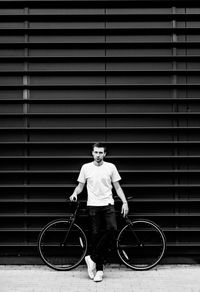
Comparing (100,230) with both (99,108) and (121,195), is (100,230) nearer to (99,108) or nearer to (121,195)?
(121,195)

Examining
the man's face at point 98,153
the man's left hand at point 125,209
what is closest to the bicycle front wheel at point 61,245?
the man's left hand at point 125,209

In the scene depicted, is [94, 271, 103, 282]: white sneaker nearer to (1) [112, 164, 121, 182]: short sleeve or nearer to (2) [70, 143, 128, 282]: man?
(2) [70, 143, 128, 282]: man

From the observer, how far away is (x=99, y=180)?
745cm

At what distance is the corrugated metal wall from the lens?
8.14 meters

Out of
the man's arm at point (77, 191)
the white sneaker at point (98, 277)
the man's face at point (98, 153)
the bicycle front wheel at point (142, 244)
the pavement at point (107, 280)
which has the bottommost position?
the pavement at point (107, 280)

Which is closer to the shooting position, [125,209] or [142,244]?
[125,209]

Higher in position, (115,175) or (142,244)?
(115,175)

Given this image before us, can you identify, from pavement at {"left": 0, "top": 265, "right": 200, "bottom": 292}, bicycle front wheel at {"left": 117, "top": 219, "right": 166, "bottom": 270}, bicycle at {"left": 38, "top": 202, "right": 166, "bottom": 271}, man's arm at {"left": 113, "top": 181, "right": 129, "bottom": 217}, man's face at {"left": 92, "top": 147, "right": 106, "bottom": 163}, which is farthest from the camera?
bicycle front wheel at {"left": 117, "top": 219, "right": 166, "bottom": 270}

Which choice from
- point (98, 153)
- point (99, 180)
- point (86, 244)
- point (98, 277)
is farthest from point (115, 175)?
point (98, 277)

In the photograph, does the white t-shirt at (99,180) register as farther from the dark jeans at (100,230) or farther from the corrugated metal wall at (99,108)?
the corrugated metal wall at (99,108)

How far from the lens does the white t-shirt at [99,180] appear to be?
24.3ft

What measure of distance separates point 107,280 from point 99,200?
1213mm

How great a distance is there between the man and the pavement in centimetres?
30

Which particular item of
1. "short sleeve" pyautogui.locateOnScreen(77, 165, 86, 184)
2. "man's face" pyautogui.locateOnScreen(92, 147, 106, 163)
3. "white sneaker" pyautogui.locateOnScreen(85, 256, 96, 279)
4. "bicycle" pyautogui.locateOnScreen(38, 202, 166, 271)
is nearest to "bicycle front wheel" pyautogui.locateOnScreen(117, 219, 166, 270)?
"bicycle" pyautogui.locateOnScreen(38, 202, 166, 271)
